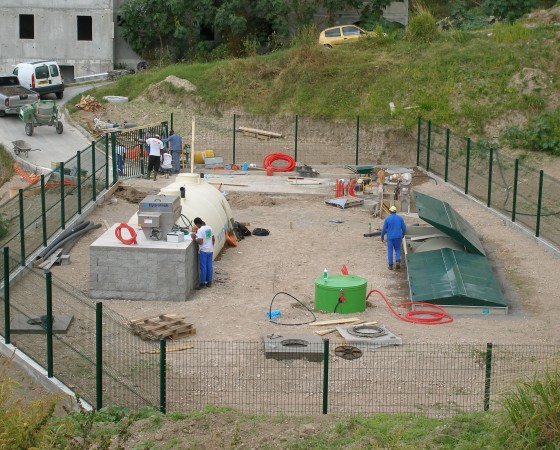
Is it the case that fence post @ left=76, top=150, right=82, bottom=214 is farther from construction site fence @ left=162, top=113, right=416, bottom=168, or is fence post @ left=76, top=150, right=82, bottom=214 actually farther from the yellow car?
the yellow car

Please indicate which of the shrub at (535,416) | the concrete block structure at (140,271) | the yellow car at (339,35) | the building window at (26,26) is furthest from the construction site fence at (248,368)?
the building window at (26,26)

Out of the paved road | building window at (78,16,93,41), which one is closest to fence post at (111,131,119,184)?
the paved road

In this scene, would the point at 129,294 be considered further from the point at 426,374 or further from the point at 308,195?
the point at 308,195

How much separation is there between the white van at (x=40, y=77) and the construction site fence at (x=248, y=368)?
85.9 ft

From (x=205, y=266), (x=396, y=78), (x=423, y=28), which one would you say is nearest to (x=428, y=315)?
(x=205, y=266)

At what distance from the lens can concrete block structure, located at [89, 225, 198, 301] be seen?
21.5 m

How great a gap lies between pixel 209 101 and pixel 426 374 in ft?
88.6

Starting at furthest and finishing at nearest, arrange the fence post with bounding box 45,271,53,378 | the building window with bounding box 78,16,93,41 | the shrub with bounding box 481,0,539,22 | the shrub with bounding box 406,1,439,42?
the building window with bounding box 78,16,93,41 < the shrub with bounding box 481,0,539,22 < the shrub with bounding box 406,1,439,42 < the fence post with bounding box 45,271,53,378

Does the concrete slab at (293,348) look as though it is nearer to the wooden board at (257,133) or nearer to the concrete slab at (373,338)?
the concrete slab at (373,338)

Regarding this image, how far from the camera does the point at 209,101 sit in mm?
42531

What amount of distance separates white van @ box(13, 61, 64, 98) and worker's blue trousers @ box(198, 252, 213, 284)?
2291cm

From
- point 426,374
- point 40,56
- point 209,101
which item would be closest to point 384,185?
point 209,101

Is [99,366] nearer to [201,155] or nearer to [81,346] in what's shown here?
[81,346]

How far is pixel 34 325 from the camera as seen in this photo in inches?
686
